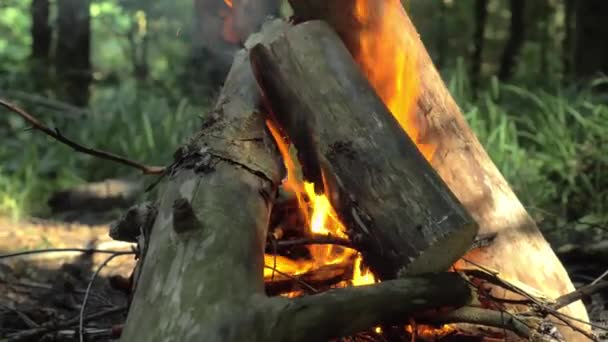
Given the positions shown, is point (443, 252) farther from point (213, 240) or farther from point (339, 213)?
point (213, 240)

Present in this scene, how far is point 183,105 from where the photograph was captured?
22.7 ft

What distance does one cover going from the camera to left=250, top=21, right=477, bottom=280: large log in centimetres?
195

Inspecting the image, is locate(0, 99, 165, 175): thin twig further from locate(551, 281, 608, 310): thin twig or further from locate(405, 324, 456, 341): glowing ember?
locate(551, 281, 608, 310): thin twig

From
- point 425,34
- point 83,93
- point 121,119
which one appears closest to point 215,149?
point 121,119

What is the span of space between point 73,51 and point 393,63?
598cm

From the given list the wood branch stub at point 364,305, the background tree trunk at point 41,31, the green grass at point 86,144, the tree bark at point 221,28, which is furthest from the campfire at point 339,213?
the background tree trunk at point 41,31

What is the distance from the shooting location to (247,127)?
Result: 2.35 m

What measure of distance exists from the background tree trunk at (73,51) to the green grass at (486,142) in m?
0.36


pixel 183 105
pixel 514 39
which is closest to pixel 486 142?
pixel 183 105

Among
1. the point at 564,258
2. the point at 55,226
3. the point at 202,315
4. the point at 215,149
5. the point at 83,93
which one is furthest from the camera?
the point at 83,93

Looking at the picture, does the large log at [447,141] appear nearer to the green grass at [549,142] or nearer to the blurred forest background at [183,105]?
the blurred forest background at [183,105]

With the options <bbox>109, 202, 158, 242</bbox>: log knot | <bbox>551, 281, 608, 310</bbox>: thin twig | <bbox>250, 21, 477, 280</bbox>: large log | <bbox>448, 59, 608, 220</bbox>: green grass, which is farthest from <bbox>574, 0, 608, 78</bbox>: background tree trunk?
<bbox>109, 202, 158, 242</bbox>: log knot

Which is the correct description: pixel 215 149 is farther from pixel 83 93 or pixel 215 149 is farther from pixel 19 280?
pixel 83 93

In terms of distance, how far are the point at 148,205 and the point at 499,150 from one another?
352 centimetres
